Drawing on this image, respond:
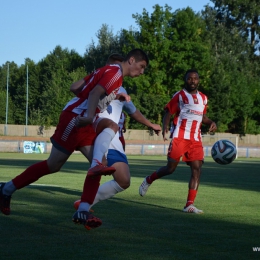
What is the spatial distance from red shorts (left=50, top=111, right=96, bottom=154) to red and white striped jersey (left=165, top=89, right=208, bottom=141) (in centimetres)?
341

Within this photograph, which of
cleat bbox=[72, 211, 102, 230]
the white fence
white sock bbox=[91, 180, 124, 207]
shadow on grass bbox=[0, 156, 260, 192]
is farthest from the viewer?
the white fence

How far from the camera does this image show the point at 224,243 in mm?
6148

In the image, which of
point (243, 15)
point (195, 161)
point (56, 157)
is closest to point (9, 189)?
point (56, 157)

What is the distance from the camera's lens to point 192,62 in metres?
68.3

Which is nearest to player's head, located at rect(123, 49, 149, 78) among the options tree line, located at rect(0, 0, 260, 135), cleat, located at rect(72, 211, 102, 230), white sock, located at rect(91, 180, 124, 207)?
white sock, located at rect(91, 180, 124, 207)

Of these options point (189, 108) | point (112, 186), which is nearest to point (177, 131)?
point (189, 108)

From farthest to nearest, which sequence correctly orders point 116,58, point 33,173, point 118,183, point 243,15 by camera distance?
point 243,15 → point 116,58 → point 118,183 → point 33,173

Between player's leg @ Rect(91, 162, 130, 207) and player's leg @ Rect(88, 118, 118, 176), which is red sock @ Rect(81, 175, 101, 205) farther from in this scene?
player's leg @ Rect(91, 162, 130, 207)

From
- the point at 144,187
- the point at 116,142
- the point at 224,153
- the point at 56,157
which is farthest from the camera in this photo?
the point at 224,153

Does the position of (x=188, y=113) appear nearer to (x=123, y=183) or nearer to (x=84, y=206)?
(x=123, y=183)

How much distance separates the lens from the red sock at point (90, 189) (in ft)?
22.5

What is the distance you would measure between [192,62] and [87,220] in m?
62.7

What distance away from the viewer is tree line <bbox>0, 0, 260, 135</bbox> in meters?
67.2

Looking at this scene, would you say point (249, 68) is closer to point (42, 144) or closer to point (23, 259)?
point (42, 144)
